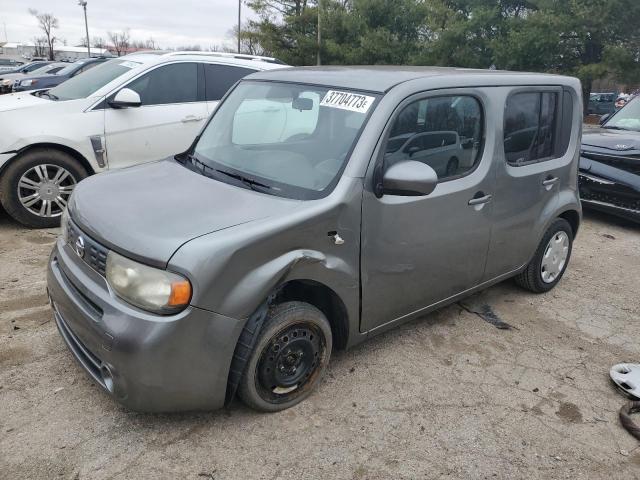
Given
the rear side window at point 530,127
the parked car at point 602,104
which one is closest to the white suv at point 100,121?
the rear side window at point 530,127

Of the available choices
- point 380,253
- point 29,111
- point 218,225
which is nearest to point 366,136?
point 380,253

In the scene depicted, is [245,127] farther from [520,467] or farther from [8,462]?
[520,467]

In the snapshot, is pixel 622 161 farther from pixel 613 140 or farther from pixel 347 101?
pixel 347 101

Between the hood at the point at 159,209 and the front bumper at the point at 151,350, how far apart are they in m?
0.25

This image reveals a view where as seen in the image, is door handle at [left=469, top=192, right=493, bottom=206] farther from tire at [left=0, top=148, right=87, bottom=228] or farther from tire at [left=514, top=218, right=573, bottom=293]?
tire at [left=0, top=148, right=87, bottom=228]

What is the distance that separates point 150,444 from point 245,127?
78.6 inches

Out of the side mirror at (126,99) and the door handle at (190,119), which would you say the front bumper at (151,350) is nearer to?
the side mirror at (126,99)

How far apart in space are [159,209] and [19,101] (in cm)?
415

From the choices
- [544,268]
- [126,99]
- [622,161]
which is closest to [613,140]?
[622,161]

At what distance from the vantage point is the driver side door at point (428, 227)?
296 centimetres

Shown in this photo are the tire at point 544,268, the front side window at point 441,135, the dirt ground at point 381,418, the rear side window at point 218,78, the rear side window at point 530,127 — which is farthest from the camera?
the rear side window at point 218,78

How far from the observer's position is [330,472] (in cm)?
246

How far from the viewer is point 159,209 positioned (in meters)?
2.64

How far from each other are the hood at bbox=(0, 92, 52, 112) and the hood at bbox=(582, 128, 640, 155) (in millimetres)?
6617
